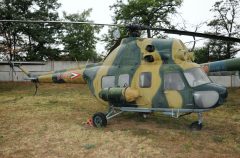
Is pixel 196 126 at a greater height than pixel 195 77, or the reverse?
pixel 195 77

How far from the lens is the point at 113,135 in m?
10.7

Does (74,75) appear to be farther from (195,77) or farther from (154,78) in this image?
(195,77)

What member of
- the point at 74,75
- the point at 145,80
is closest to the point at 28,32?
the point at 74,75

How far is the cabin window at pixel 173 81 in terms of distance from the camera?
10633 mm

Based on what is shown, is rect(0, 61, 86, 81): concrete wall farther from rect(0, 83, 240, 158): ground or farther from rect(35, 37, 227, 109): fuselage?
rect(35, 37, 227, 109): fuselage

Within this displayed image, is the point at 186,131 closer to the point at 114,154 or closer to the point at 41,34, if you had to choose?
the point at 114,154

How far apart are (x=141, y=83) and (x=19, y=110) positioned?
266 inches

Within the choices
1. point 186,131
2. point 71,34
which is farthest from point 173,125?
point 71,34

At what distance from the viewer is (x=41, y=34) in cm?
3394

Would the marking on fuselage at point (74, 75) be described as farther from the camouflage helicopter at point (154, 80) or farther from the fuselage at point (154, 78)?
the fuselage at point (154, 78)

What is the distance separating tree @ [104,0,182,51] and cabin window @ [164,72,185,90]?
2273 cm

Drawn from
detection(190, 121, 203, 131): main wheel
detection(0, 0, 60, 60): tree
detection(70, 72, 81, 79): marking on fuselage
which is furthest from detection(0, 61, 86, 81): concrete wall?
detection(190, 121, 203, 131): main wheel

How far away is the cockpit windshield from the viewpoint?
1049 cm

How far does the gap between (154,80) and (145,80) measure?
349mm
